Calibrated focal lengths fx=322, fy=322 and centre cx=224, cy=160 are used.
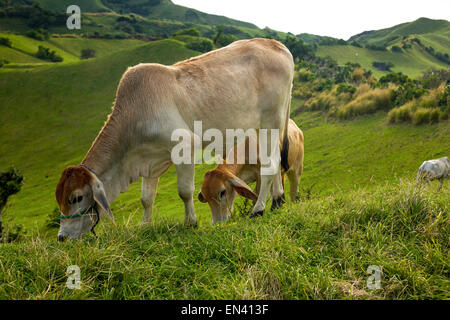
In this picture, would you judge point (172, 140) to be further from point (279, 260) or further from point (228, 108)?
point (279, 260)

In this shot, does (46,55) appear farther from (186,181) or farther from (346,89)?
(186,181)

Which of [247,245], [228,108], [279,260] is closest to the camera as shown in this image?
[279,260]

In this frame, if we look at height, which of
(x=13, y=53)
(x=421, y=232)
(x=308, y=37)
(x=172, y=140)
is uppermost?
(x=308, y=37)

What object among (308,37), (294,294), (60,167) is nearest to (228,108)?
(294,294)

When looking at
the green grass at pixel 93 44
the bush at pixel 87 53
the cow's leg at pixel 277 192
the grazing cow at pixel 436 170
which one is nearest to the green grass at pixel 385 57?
the green grass at pixel 93 44

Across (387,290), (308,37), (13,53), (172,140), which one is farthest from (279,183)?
(308,37)

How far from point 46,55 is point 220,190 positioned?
220 ft

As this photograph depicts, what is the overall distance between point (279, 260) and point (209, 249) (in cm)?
79

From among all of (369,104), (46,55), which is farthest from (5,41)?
(369,104)

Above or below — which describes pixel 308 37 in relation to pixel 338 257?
above

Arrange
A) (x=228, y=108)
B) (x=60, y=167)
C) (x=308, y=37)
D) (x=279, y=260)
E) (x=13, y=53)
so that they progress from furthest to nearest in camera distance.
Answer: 1. (x=308, y=37)
2. (x=13, y=53)
3. (x=60, y=167)
4. (x=228, y=108)
5. (x=279, y=260)

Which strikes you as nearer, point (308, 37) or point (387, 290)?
point (387, 290)

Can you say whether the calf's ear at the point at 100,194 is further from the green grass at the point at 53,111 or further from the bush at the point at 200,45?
the bush at the point at 200,45

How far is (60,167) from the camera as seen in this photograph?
92.8ft
